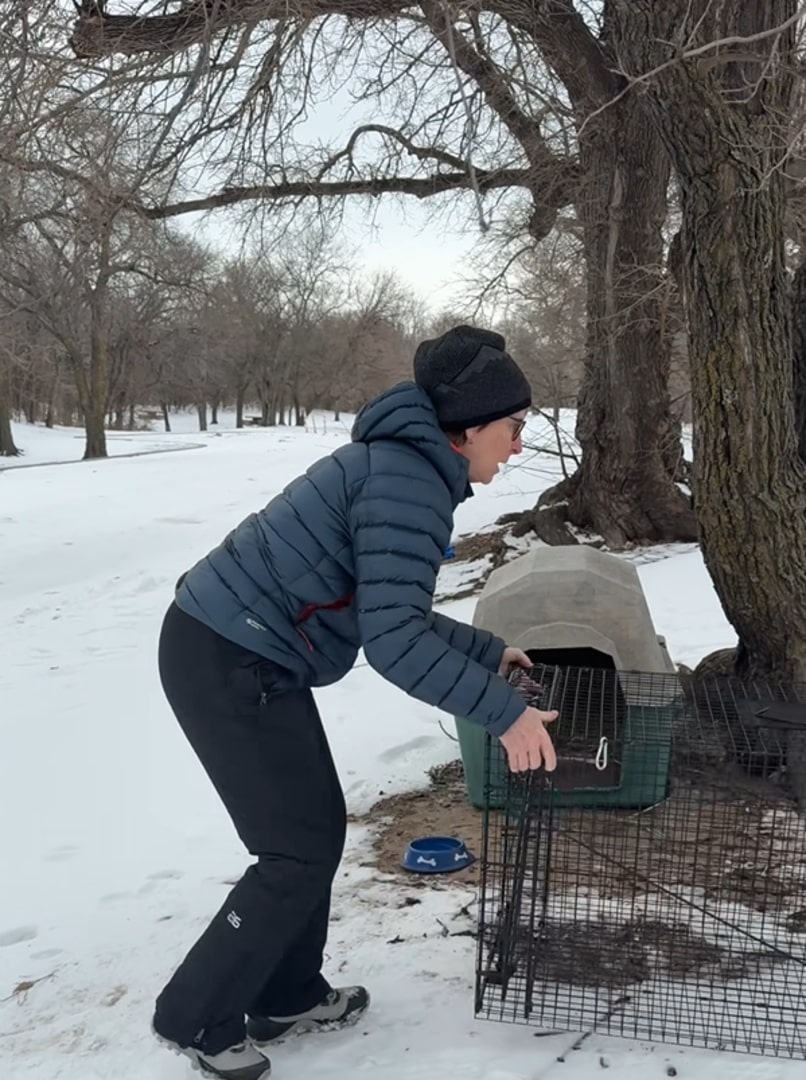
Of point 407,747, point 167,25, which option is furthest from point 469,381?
point 167,25

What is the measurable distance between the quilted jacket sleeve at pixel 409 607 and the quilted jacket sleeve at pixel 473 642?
0.37 metres

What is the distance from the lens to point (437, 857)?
3.46 metres

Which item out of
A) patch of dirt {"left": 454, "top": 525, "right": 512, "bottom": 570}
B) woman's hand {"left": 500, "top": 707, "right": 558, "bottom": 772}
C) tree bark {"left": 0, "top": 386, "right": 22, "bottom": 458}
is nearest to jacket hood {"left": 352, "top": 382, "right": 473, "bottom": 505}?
woman's hand {"left": 500, "top": 707, "right": 558, "bottom": 772}

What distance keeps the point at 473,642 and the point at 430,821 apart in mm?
1715

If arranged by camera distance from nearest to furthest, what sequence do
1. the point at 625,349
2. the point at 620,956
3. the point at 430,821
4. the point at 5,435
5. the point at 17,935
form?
Answer: the point at 620,956
the point at 17,935
the point at 430,821
the point at 625,349
the point at 5,435

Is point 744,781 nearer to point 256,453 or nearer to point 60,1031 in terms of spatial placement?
point 60,1031

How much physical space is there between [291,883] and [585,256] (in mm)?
9092

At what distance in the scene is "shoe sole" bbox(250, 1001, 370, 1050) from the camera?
2.48 m

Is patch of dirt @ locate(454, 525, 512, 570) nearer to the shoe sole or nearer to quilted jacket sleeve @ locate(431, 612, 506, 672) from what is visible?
quilted jacket sleeve @ locate(431, 612, 506, 672)

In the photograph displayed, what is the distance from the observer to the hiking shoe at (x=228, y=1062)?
2.26 meters

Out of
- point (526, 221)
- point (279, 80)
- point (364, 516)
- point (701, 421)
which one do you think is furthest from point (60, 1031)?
point (526, 221)

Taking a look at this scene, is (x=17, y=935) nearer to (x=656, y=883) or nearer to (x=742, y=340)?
(x=656, y=883)

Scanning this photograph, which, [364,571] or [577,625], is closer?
[364,571]

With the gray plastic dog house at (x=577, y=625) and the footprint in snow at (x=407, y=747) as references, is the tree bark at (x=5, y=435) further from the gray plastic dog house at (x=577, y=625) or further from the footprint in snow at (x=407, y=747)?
the gray plastic dog house at (x=577, y=625)
